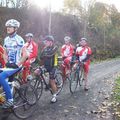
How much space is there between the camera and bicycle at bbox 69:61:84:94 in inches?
507

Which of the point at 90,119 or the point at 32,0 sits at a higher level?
the point at 32,0

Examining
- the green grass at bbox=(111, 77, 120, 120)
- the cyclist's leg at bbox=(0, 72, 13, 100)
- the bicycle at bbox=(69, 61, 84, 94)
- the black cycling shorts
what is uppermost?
the cyclist's leg at bbox=(0, 72, 13, 100)

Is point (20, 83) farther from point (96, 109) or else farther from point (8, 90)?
point (96, 109)

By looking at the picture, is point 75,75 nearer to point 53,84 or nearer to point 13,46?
point 53,84

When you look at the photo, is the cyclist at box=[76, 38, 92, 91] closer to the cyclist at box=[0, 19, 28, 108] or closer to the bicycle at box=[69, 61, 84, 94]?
the bicycle at box=[69, 61, 84, 94]

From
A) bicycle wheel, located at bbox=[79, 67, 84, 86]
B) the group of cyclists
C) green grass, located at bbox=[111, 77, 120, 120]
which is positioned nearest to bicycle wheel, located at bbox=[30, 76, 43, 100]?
the group of cyclists

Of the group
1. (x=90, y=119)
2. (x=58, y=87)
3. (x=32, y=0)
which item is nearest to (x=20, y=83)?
(x=90, y=119)

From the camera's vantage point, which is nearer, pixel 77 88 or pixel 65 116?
pixel 65 116

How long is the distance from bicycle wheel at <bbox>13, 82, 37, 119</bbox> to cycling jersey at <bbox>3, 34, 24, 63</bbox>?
118 centimetres

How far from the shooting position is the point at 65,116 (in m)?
9.16

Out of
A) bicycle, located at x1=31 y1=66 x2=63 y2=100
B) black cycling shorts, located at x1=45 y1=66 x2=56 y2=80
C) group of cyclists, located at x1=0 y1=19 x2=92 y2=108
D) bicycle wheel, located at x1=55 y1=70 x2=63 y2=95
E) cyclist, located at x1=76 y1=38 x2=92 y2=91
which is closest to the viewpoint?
group of cyclists, located at x1=0 y1=19 x2=92 y2=108

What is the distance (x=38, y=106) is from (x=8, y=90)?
2.26 meters

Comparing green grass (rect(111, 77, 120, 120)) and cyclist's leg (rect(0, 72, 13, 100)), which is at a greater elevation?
cyclist's leg (rect(0, 72, 13, 100))

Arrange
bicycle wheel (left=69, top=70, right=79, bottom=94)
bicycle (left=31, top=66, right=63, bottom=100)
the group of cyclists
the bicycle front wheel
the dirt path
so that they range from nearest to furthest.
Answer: the group of cyclists < the bicycle front wheel < the dirt path < bicycle (left=31, top=66, right=63, bottom=100) < bicycle wheel (left=69, top=70, right=79, bottom=94)
